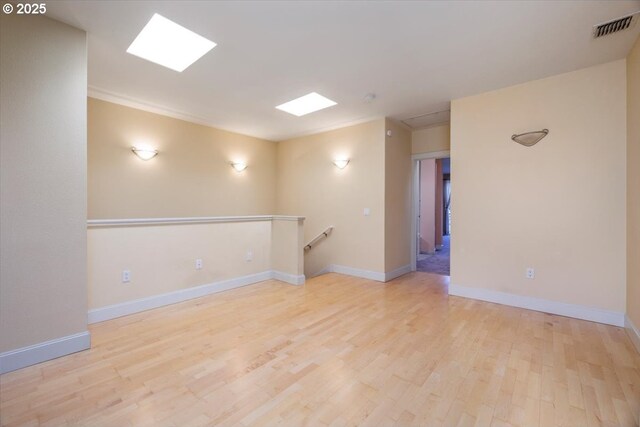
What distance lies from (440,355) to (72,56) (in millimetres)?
3991

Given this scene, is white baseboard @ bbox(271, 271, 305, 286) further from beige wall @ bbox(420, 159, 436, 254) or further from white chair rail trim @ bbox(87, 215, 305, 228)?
beige wall @ bbox(420, 159, 436, 254)

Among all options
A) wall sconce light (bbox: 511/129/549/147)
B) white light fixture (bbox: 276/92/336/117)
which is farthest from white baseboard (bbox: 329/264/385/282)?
white light fixture (bbox: 276/92/336/117)

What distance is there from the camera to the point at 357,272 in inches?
192

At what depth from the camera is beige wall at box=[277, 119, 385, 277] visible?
4.63 metres

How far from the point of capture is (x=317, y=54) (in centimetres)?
269

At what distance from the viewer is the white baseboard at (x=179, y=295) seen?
2.93 metres

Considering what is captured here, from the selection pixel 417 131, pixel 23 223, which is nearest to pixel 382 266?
pixel 417 131

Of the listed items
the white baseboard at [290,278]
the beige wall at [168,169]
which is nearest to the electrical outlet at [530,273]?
the white baseboard at [290,278]

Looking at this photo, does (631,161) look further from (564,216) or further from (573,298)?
(573,298)

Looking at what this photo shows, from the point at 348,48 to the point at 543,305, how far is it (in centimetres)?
363

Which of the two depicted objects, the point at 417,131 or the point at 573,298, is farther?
the point at 417,131

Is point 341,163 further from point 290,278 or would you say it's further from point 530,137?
point 530,137

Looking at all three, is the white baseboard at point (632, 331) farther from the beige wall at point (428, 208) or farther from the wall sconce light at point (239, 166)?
the wall sconce light at point (239, 166)

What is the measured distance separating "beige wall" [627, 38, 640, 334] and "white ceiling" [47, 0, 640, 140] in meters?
0.28
